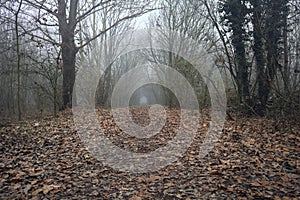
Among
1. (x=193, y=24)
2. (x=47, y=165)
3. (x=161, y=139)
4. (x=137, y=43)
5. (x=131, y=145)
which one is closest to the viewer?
(x=47, y=165)

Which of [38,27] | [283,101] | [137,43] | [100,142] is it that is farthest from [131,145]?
[137,43]

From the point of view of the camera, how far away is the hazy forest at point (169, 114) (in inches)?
135

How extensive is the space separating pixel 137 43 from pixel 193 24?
4.06m

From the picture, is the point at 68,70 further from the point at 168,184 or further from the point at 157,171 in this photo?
the point at 168,184

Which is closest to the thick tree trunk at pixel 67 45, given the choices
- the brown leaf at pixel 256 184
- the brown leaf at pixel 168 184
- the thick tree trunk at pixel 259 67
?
the thick tree trunk at pixel 259 67

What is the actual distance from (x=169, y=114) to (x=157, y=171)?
463 cm

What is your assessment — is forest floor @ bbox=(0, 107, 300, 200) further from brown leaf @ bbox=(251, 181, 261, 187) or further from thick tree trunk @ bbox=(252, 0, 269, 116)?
thick tree trunk @ bbox=(252, 0, 269, 116)

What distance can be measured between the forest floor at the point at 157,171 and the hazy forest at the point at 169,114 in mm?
17

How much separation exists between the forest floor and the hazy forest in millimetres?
17

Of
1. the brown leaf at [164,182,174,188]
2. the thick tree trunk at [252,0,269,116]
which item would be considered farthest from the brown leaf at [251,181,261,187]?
the thick tree trunk at [252,0,269,116]

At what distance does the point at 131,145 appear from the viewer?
501 cm

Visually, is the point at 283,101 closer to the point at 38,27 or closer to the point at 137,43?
the point at 38,27

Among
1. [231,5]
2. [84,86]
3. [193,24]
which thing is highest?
[193,24]

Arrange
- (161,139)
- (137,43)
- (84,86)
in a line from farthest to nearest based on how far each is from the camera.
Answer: (137,43) → (84,86) → (161,139)
